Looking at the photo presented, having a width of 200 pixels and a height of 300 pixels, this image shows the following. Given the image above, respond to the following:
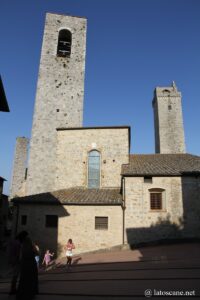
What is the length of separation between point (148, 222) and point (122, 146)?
6643 millimetres

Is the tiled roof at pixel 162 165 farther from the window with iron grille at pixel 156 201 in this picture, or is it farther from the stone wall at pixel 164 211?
the window with iron grille at pixel 156 201

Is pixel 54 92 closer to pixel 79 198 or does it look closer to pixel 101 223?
pixel 79 198

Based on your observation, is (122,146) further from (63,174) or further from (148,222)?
(148,222)

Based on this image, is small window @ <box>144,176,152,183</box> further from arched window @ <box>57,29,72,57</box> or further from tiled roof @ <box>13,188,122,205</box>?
arched window @ <box>57,29,72,57</box>

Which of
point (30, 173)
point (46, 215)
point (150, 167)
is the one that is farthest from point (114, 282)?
point (30, 173)

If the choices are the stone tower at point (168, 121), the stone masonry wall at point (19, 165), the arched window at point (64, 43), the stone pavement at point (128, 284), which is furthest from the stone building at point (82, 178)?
the stone tower at point (168, 121)

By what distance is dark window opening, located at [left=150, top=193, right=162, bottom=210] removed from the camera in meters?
16.4

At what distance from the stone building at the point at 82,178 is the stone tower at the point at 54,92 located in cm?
8

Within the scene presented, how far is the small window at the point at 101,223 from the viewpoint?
16203 millimetres

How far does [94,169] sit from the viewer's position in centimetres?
2009

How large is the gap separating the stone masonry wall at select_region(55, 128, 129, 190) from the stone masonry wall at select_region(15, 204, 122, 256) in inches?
134

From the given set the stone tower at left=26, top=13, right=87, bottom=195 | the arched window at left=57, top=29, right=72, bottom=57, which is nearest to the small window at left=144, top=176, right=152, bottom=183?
the stone tower at left=26, top=13, right=87, bottom=195

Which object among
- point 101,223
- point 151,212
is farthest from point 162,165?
point 101,223

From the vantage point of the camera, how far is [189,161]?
19.2 meters
